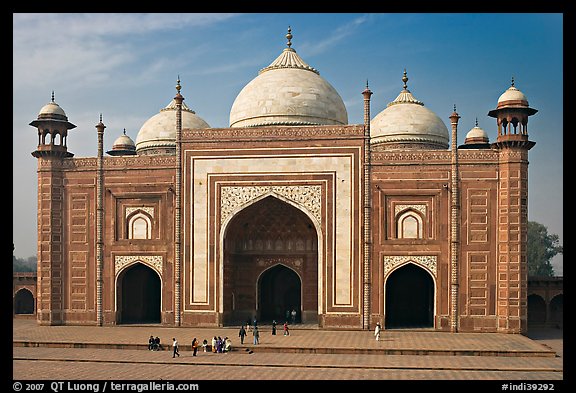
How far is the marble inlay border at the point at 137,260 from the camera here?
70.6ft

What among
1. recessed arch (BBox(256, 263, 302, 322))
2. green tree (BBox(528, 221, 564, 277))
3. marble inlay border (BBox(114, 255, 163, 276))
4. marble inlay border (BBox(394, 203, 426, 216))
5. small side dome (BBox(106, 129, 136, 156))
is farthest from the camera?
green tree (BBox(528, 221, 564, 277))

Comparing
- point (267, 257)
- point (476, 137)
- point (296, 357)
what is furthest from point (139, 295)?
point (476, 137)

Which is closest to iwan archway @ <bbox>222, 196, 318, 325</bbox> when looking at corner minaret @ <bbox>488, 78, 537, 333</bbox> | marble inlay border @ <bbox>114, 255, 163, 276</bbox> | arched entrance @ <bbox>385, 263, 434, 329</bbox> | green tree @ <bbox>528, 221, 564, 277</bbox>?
marble inlay border @ <bbox>114, 255, 163, 276</bbox>

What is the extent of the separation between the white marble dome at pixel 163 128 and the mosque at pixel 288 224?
4.39 meters

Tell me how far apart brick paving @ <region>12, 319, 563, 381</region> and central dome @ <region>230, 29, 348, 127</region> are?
7.62 m

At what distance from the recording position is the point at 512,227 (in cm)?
1945

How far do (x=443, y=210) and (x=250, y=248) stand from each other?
7064 millimetres

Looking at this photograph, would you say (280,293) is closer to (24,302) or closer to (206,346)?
(206,346)

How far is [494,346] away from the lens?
1680cm

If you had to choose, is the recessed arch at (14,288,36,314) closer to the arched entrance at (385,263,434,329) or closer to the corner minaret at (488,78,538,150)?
the arched entrance at (385,263,434,329)

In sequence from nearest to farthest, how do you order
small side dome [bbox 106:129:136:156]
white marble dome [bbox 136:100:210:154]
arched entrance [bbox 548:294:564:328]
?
1. arched entrance [bbox 548:294:564:328]
2. white marble dome [bbox 136:100:210:154]
3. small side dome [bbox 106:129:136:156]

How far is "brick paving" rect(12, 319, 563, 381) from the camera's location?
13.6 m

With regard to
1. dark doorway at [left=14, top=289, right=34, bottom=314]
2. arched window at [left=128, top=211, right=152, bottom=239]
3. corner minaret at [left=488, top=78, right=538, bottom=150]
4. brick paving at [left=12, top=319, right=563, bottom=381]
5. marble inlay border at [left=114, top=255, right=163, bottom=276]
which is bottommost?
dark doorway at [left=14, top=289, right=34, bottom=314]
